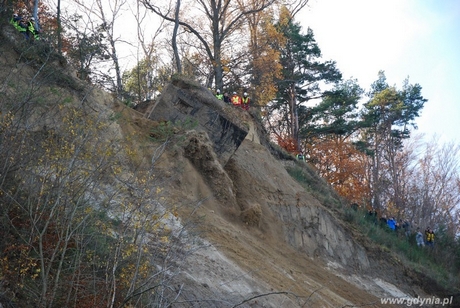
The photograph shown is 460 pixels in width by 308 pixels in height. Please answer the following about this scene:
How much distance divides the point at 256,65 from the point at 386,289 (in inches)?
578

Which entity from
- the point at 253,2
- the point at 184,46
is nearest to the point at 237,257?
the point at 253,2

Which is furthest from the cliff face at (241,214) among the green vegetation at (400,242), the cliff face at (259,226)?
the green vegetation at (400,242)

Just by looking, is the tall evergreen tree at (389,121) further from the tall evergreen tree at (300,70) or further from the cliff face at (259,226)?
the cliff face at (259,226)

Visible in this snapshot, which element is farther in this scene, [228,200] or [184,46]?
[184,46]

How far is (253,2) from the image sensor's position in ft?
89.7

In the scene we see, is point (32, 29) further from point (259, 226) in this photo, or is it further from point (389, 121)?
point (389, 121)

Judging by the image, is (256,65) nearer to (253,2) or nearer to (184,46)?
(253,2)

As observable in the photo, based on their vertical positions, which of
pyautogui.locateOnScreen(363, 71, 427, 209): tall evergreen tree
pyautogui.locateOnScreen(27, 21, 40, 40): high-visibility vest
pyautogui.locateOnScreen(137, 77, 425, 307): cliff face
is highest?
pyautogui.locateOnScreen(363, 71, 427, 209): tall evergreen tree

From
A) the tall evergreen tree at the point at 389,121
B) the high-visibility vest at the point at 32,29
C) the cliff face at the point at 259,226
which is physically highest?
the tall evergreen tree at the point at 389,121

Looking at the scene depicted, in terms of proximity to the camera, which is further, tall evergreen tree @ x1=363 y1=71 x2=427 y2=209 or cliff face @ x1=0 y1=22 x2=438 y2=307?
A: tall evergreen tree @ x1=363 y1=71 x2=427 y2=209

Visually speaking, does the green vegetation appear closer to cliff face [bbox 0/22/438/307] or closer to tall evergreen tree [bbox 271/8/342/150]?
cliff face [bbox 0/22/438/307]

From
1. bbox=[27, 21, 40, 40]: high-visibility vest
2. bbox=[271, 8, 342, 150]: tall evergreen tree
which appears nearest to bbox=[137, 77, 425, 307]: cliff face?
bbox=[27, 21, 40, 40]: high-visibility vest

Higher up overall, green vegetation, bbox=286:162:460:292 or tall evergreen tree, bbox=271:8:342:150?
tall evergreen tree, bbox=271:8:342:150

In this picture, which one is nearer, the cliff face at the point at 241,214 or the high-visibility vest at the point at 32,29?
the cliff face at the point at 241,214
